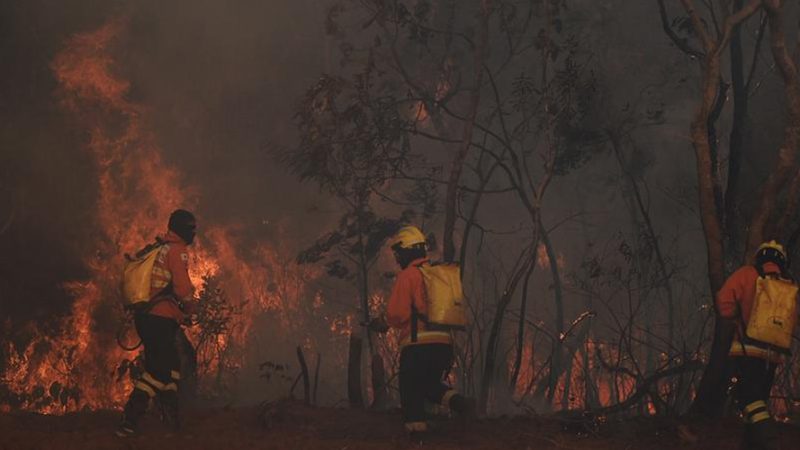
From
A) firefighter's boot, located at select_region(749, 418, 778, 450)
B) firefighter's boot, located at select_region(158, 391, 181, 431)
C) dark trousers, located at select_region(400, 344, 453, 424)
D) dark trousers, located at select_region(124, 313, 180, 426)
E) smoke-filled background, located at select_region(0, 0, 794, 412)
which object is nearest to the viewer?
firefighter's boot, located at select_region(749, 418, 778, 450)

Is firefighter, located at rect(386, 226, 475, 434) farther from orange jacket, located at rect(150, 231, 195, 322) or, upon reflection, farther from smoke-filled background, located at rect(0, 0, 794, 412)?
smoke-filled background, located at rect(0, 0, 794, 412)

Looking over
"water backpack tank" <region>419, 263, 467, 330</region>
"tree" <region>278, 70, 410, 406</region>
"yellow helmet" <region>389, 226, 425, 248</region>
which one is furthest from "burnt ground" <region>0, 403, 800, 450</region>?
"tree" <region>278, 70, 410, 406</region>

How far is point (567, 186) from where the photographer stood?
26.1m

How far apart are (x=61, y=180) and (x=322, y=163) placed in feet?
43.4

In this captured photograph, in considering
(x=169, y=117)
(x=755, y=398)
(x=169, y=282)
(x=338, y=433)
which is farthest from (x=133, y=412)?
(x=169, y=117)

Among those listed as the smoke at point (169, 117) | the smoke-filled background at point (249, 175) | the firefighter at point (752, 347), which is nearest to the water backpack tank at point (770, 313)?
the firefighter at point (752, 347)

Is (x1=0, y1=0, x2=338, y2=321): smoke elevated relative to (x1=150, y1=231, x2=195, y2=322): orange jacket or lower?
elevated

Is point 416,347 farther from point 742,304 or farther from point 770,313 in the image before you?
point 770,313

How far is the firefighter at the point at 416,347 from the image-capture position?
28.6ft

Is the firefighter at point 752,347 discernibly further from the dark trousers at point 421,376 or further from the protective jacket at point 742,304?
the dark trousers at point 421,376

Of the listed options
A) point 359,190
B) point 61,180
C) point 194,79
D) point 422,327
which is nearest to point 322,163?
point 359,190

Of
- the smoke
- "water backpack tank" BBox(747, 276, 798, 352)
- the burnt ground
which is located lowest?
the burnt ground

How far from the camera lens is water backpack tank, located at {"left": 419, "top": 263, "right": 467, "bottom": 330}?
28.8 ft

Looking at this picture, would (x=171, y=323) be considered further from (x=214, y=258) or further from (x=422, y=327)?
(x=214, y=258)
